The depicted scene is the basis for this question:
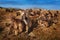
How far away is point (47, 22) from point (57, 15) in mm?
1316

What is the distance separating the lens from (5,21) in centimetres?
2028

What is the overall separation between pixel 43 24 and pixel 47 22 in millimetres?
401

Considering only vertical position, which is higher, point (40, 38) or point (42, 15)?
point (42, 15)

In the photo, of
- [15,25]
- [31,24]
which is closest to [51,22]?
[31,24]

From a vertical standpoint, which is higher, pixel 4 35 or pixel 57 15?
pixel 57 15

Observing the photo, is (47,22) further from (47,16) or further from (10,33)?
(10,33)

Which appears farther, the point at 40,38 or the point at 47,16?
the point at 47,16

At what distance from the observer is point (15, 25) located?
66.7 ft

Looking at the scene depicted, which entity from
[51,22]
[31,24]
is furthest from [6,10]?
[51,22]

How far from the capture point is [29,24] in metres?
20.1

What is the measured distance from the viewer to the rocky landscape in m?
19.3

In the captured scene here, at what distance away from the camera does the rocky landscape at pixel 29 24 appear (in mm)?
19266

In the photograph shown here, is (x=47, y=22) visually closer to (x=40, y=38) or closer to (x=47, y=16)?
(x=47, y=16)

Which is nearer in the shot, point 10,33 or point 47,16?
point 10,33
